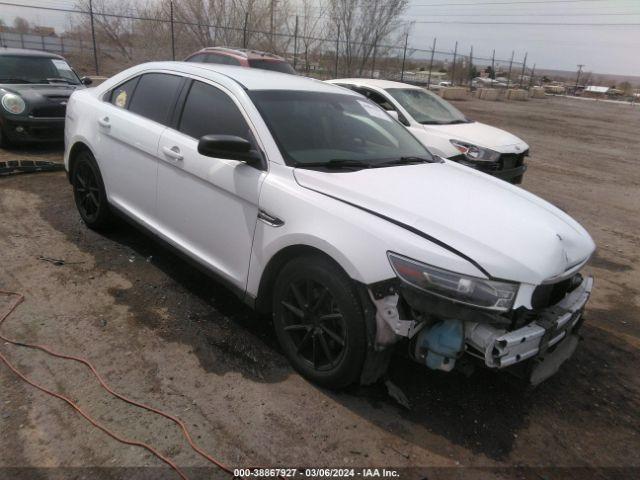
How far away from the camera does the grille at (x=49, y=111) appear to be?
7732mm

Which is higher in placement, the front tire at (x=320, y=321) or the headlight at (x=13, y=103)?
the headlight at (x=13, y=103)

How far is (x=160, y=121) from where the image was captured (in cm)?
392

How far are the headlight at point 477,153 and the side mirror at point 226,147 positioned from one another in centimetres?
465

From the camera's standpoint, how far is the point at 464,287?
238 cm

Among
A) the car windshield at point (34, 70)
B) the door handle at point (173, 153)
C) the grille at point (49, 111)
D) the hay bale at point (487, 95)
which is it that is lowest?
the hay bale at point (487, 95)

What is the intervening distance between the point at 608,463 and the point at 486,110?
22.1m

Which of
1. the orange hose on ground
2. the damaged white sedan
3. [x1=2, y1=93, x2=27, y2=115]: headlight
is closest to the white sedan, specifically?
the damaged white sedan

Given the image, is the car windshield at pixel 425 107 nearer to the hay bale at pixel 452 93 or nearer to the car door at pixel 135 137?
the car door at pixel 135 137

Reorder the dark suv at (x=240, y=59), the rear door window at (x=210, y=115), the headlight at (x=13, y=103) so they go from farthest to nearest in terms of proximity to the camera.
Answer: the dark suv at (x=240, y=59) < the headlight at (x=13, y=103) < the rear door window at (x=210, y=115)

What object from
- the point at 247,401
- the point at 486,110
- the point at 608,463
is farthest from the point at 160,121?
the point at 486,110

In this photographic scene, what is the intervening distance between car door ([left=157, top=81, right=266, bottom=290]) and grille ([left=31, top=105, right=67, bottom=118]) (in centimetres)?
510

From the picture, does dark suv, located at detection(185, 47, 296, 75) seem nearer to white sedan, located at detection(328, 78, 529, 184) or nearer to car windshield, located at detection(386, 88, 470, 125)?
white sedan, located at detection(328, 78, 529, 184)

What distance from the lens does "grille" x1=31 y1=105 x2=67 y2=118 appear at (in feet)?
25.4

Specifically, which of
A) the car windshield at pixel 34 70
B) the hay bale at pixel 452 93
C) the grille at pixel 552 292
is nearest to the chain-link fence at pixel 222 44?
the hay bale at pixel 452 93
